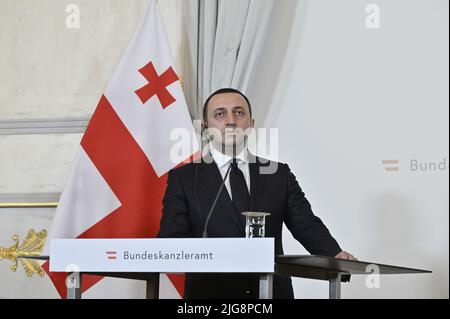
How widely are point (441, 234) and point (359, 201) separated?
0.44 m

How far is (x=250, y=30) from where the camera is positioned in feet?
12.8

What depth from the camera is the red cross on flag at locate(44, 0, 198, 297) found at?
3520 mm

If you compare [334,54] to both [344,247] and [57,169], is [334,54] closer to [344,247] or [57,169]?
[344,247]

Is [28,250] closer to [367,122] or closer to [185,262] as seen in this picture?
[367,122]

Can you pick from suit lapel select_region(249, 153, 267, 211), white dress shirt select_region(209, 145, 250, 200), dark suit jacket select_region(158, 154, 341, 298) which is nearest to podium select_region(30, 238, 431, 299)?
dark suit jacket select_region(158, 154, 341, 298)

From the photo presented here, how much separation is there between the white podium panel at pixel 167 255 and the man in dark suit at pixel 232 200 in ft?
2.05

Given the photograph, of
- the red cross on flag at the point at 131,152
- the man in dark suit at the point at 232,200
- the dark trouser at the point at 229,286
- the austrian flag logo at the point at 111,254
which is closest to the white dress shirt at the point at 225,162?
the man in dark suit at the point at 232,200

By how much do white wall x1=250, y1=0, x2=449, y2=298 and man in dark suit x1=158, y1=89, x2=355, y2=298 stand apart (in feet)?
3.00

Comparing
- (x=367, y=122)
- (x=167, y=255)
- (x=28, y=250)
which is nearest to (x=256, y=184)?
(x=167, y=255)

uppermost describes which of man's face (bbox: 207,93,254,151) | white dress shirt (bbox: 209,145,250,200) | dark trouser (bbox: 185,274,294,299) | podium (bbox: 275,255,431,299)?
man's face (bbox: 207,93,254,151)

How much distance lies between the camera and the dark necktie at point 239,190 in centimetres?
275

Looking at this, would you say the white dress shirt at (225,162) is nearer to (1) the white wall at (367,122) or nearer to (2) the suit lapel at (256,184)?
(2) the suit lapel at (256,184)

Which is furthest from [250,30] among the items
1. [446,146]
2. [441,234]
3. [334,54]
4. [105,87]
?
[441,234]

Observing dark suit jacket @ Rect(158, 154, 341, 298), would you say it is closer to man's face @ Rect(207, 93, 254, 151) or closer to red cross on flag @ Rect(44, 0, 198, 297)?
man's face @ Rect(207, 93, 254, 151)
